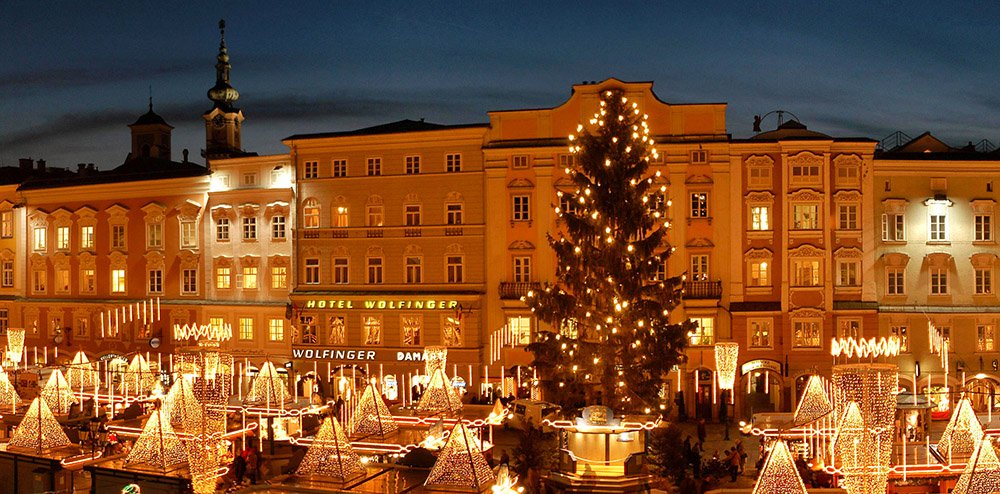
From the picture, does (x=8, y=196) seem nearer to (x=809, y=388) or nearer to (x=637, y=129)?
(x=637, y=129)

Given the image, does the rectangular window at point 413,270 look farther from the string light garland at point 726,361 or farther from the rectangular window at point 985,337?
the rectangular window at point 985,337

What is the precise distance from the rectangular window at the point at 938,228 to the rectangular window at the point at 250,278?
32118mm

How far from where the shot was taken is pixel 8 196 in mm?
54094

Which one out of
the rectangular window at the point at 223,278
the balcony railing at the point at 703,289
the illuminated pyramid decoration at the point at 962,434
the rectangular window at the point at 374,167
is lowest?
the illuminated pyramid decoration at the point at 962,434

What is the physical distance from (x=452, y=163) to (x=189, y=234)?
15449 mm

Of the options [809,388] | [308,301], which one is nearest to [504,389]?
[308,301]

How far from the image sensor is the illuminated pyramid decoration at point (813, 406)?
1024 inches

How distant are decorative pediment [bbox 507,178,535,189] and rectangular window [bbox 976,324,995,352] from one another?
2060 cm

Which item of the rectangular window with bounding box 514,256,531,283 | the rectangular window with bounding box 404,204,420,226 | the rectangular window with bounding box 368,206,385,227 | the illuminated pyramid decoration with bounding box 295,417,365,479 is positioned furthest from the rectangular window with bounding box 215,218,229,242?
the illuminated pyramid decoration with bounding box 295,417,365,479

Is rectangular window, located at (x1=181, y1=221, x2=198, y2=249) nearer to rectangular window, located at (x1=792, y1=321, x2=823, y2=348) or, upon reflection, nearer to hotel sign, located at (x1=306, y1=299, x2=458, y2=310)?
hotel sign, located at (x1=306, y1=299, x2=458, y2=310)

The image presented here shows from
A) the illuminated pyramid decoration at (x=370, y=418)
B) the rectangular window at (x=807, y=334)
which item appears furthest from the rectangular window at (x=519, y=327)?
the illuminated pyramid decoration at (x=370, y=418)

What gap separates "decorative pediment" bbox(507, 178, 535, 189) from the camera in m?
41.6

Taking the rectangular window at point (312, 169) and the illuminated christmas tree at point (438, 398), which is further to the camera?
the rectangular window at point (312, 169)

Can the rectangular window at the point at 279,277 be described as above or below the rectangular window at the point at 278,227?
below
